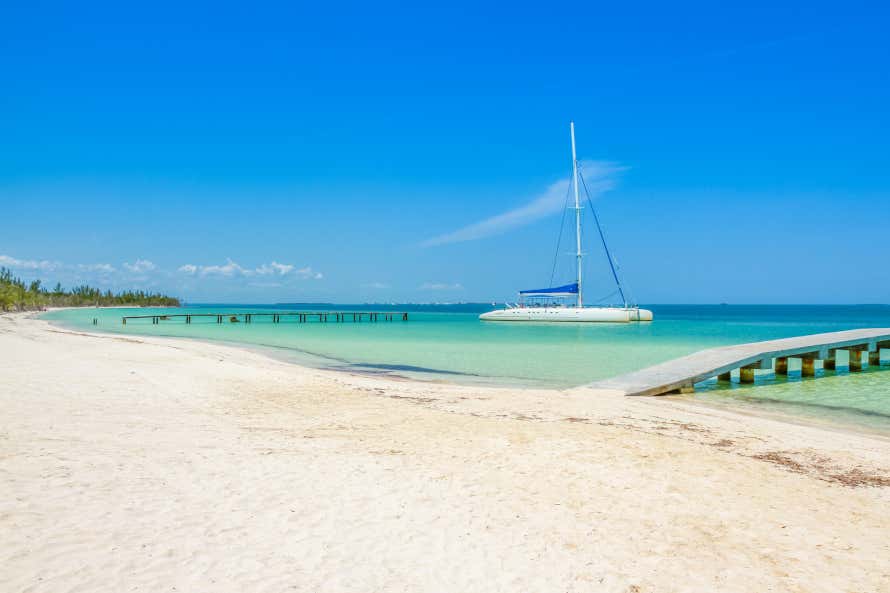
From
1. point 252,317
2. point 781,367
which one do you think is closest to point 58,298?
point 252,317

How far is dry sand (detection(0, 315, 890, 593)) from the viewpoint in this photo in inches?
162

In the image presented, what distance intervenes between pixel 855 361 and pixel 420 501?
2273 cm

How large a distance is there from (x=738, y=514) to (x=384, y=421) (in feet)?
18.1

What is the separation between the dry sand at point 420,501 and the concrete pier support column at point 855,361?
1419cm

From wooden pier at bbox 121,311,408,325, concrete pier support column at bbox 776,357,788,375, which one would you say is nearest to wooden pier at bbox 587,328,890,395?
concrete pier support column at bbox 776,357,788,375

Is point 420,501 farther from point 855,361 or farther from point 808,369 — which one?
point 855,361

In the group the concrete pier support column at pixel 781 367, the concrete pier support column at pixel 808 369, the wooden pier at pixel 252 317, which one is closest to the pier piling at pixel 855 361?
the concrete pier support column at pixel 808 369

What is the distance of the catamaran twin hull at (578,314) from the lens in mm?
56375

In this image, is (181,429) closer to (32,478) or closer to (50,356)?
(32,478)

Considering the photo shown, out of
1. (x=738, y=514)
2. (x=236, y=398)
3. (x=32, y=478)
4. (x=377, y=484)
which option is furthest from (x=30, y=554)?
(x=236, y=398)

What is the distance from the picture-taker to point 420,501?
5.62 metres

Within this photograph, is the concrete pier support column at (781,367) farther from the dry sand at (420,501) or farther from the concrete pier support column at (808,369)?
the dry sand at (420,501)

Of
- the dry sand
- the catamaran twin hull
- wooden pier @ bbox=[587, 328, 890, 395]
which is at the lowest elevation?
the dry sand

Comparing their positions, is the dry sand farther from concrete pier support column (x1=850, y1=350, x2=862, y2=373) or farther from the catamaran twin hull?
the catamaran twin hull
